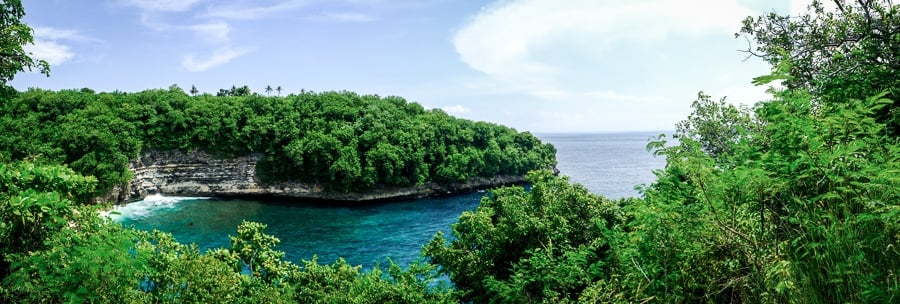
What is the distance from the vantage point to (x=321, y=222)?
4309cm

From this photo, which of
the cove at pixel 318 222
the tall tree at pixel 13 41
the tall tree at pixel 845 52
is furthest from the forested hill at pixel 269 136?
the tall tree at pixel 845 52

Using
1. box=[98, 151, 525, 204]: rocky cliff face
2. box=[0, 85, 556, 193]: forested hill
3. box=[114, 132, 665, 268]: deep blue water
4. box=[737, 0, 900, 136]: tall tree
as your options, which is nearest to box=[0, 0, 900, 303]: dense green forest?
box=[737, 0, 900, 136]: tall tree

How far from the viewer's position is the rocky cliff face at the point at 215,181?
52.2m

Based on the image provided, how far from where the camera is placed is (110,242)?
901 centimetres

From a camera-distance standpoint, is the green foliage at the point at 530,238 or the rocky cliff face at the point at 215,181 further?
the rocky cliff face at the point at 215,181

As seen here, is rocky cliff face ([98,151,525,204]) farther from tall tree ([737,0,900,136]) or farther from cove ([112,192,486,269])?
tall tree ([737,0,900,136])

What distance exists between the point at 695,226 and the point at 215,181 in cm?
5744

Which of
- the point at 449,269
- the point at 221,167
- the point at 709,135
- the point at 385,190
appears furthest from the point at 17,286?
the point at 221,167

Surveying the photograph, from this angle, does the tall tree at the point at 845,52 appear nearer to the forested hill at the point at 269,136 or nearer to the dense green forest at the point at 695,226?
the dense green forest at the point at 695,226

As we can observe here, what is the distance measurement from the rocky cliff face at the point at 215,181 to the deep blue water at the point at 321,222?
215cm

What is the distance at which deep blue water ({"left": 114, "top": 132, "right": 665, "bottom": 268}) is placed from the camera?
3362cm

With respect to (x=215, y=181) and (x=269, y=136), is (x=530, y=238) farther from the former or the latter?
(x=269, y=136)

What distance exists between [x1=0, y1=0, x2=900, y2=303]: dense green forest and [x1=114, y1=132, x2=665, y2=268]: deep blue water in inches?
671

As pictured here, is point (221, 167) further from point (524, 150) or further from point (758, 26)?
point (758, 26)
